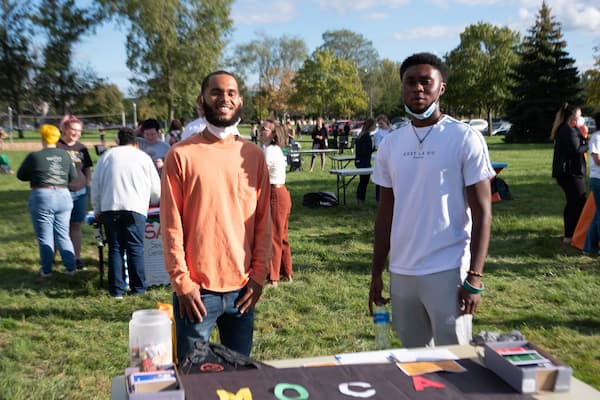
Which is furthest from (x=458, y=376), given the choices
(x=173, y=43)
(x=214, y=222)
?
(x=173, y=43)

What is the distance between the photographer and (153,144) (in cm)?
855

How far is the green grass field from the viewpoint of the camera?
4.45 metres

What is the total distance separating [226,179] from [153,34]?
4337cm

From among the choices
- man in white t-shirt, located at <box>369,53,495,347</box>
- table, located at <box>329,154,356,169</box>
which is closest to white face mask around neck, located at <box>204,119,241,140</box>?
man in white t-shirt, located at <box>369,53,495,347</box>

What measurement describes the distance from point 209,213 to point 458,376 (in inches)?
48.4

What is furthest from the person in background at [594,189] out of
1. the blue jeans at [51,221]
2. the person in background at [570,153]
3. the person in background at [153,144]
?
the blue jeans at [51,221]

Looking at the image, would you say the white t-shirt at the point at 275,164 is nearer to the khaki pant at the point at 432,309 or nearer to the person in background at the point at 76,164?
the person in background at the point at 76,164

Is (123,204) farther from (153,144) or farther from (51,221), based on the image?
(153,144)

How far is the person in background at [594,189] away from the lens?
21.5 ft

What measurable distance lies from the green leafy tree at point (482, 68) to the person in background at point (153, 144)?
46.9 metres

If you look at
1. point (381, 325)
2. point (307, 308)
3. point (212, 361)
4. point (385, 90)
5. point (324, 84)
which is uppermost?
point (385, 90)

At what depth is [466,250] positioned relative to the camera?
8.64 feet

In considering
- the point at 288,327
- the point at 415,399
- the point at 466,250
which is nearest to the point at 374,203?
the point at 288,327

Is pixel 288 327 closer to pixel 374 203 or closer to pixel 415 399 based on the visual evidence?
pixel 415 399
